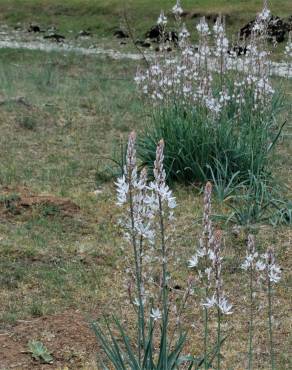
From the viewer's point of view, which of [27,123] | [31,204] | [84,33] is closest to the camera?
[31,204]

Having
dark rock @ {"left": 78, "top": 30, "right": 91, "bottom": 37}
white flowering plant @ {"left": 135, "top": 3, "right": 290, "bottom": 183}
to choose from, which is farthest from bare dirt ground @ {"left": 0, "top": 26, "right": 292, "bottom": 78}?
white flowering plant @ {"left": 135, "top": 3, "right": 290, "bottom": 183}

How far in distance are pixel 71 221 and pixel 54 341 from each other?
2721mm

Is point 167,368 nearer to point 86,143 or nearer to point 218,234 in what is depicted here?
point 218,234

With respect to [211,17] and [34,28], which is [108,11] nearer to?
[34,28]

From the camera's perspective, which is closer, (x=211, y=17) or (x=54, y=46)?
(x=54, y=46)

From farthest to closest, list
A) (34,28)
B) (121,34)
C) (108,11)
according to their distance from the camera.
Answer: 1. (108,11)
2. (34,28)
3. (121,34)

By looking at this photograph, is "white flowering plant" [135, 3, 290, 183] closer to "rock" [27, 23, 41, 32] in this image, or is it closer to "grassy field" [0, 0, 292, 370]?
"grassy field" [0, 0, 292, 370]

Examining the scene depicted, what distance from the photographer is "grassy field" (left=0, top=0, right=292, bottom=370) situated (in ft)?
19.2

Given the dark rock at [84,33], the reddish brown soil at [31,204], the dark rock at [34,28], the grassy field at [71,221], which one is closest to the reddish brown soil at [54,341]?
the grassy field at [71,221]

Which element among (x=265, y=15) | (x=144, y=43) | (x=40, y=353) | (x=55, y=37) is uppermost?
(x=265, y=15)

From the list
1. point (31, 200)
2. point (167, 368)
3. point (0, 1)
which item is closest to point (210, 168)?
point (31, 200)

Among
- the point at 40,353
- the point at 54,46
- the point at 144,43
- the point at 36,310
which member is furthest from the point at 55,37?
A: the point at 40,353

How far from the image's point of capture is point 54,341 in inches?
214

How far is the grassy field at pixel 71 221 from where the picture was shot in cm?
586
